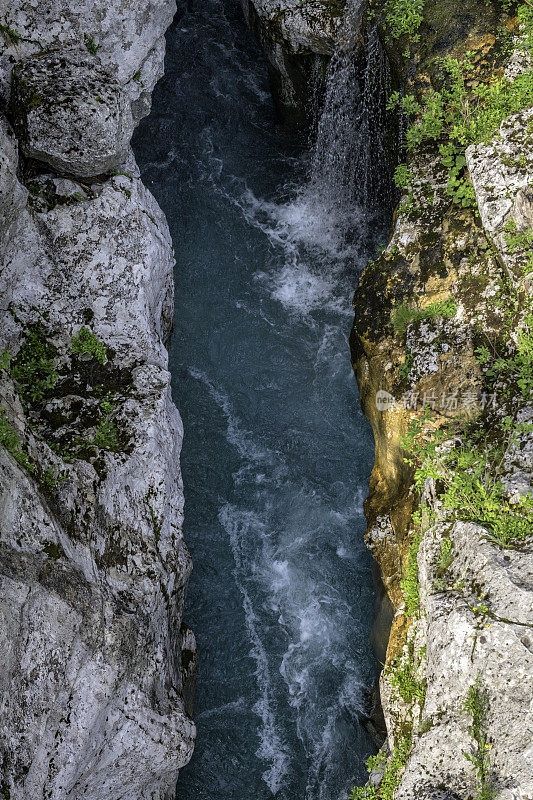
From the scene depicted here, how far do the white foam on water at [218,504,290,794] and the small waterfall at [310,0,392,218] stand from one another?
6878mm

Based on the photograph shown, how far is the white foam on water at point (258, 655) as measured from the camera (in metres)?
9.23

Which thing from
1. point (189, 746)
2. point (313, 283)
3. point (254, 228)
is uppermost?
point (254, 228)

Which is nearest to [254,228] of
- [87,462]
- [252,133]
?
[252,133]

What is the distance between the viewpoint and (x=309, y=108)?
1390cm

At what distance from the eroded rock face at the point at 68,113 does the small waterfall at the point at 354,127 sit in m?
4.89

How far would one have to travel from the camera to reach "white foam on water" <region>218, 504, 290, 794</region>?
9.23m

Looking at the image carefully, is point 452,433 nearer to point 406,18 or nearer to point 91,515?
point 91,515

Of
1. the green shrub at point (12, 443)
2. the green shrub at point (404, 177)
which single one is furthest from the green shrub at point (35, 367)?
the green shrub at point (404, 177)

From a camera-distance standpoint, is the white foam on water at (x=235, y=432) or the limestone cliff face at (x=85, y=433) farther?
the white foam on water at (x=235, y=432)

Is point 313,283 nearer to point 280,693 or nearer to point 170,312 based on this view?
point 170,312

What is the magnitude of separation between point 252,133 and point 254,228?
9.05ft

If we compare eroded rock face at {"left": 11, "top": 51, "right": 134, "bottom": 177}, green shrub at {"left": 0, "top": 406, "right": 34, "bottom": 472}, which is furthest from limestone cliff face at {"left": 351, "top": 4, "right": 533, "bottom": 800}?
green shrub at {"left": 0, "top": 406, "right": 34, "bottom": 472}

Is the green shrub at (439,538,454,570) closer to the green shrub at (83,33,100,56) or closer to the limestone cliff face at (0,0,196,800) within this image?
the limestone cliff face at (0,0,196,800)

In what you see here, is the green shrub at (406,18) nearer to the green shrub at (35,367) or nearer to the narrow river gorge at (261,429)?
the narrow river gorge at (261,429)
